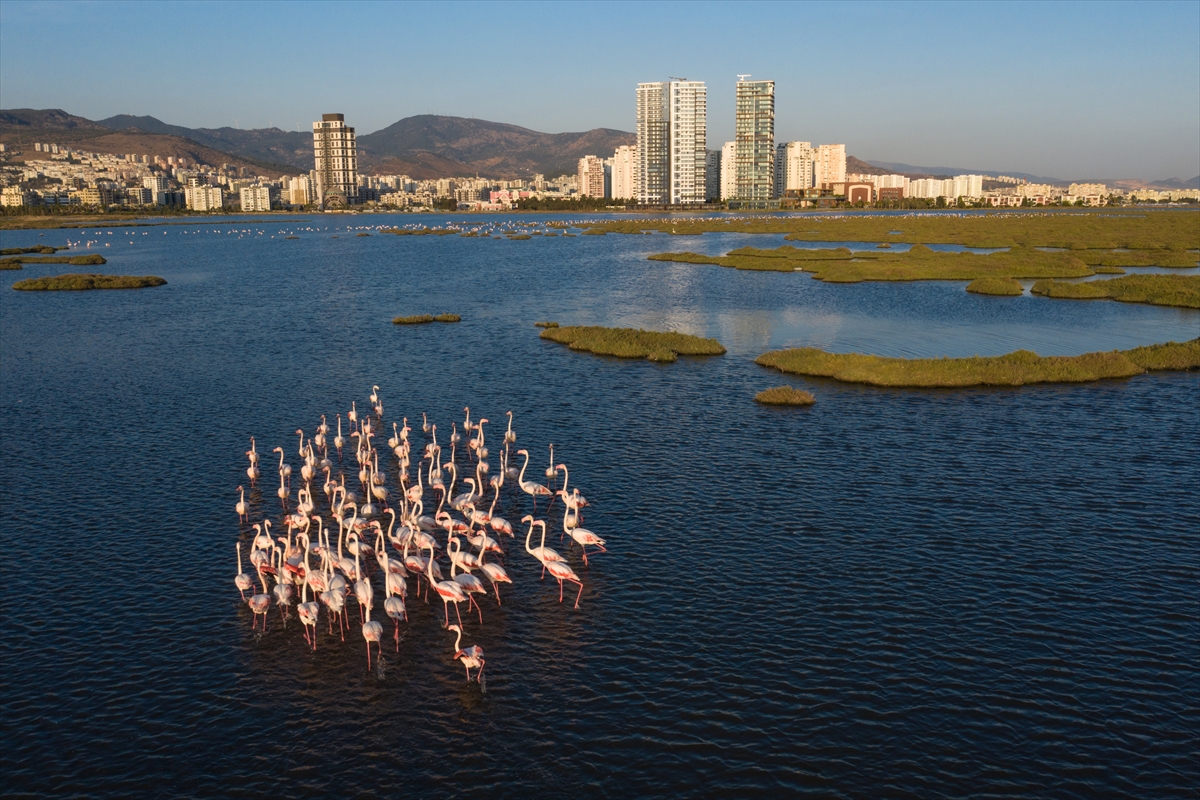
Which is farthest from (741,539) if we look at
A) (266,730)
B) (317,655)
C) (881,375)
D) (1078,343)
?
(1078,343)

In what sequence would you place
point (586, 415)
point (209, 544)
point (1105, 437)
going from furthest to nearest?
point (586, 415) < point (1105, 437) < point (209, 544)

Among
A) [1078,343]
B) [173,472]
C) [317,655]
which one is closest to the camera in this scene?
[317,655]

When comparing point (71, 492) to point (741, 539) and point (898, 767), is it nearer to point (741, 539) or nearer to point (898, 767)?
point (741, 539)

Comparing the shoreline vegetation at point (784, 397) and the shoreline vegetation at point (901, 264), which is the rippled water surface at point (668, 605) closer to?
the shoreline vegetation at point (784, 397)

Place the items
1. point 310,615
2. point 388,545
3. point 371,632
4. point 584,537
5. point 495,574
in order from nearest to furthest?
point 371,632, point 310,615, point 495,574, point 584,537, point 388,545

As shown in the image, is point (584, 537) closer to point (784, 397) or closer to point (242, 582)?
point (242, 582)

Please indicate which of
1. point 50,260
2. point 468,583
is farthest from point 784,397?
point 50,260

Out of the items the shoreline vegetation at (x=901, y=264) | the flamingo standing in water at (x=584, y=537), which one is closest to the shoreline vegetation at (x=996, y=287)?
the shoreline vegetation at (x=901, y=264)

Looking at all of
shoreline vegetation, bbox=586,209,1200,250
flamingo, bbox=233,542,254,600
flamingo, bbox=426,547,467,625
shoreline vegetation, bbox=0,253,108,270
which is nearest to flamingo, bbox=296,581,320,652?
flamingo, bbox=233,542,254,600
